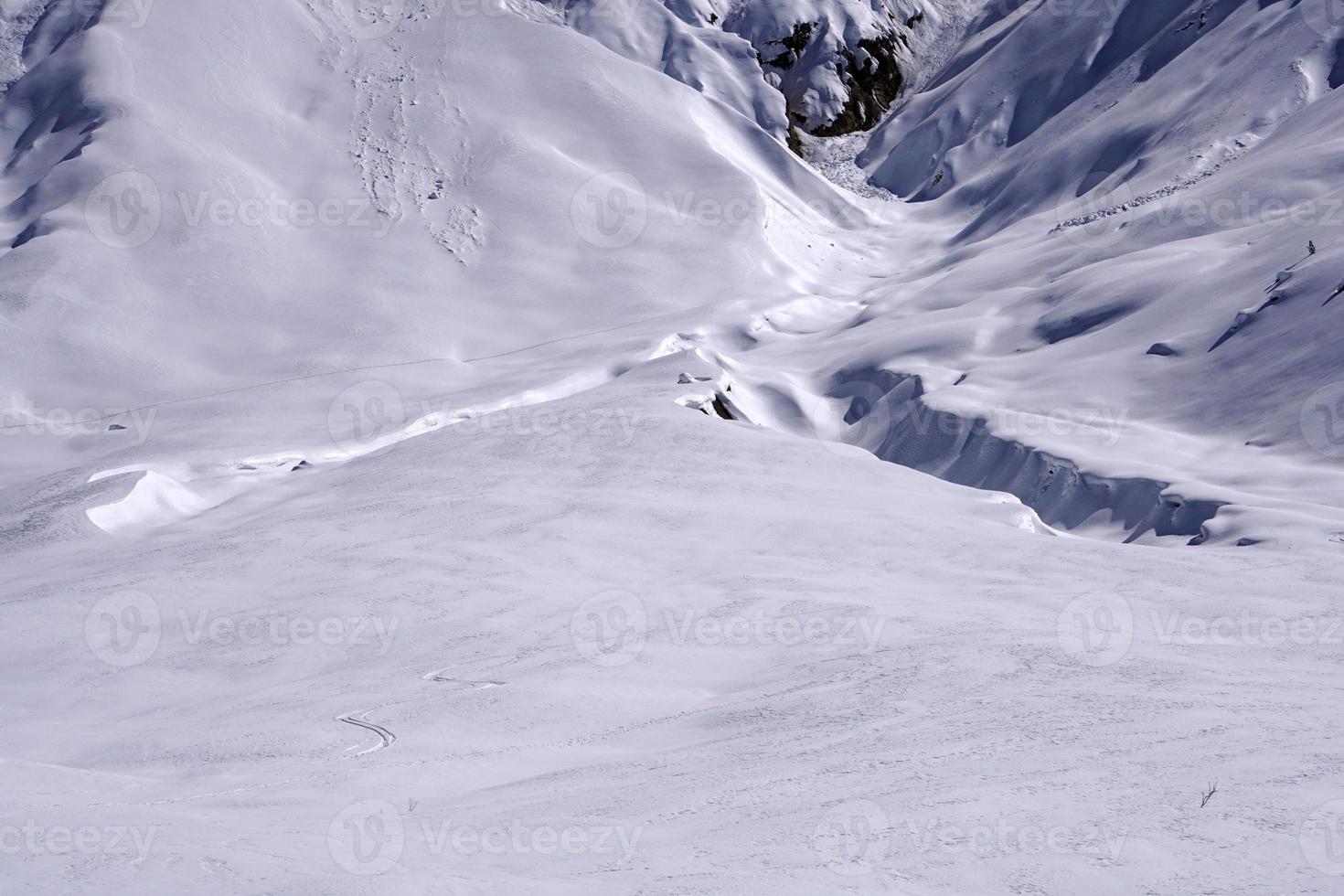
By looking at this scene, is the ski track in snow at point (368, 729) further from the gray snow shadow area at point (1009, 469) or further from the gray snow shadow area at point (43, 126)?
the gray snow shadow area at point (43, 126)

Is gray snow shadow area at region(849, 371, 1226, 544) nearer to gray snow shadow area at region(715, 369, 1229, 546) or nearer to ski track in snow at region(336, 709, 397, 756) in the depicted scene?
gray snow shadow area at region(715, 369, 1229, 546)

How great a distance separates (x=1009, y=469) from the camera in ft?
82.0

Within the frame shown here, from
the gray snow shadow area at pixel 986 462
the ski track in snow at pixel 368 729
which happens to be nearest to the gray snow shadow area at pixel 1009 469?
the gray snow shadow area at pixel 986 462

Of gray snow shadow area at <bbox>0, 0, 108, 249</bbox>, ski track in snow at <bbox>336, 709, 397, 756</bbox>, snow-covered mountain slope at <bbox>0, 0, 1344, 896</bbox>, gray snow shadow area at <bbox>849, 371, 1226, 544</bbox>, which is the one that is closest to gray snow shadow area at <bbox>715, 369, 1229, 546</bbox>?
gray snow shadow area at <bbox>849, 371, 1226, 544</bbox>

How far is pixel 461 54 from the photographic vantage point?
165 feet

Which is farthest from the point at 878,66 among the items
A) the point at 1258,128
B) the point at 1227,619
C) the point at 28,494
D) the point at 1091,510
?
the point at 1227,619

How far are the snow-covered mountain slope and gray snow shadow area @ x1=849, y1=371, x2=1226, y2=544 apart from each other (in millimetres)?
118

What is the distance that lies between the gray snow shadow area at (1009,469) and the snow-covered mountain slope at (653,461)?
118 millimetres

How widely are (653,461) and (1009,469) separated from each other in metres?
8.50

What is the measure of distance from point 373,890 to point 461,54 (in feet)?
164

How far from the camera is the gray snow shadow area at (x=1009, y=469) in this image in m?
20.6

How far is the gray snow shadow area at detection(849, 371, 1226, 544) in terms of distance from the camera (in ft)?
67.5

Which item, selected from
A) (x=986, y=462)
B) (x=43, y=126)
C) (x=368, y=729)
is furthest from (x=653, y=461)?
(x=43, y=126)

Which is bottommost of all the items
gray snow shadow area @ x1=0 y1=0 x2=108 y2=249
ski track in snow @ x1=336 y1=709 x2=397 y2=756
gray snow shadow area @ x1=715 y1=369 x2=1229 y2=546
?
gray snow shadow area @ x1=0 y1=0 x2=108 y2=249
